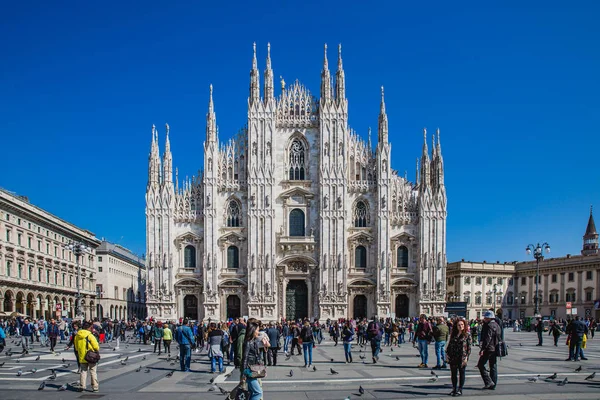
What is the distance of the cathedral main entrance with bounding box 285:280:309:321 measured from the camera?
60.2m

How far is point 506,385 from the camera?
15.8 meters

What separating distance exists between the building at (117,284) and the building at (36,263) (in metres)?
4.31

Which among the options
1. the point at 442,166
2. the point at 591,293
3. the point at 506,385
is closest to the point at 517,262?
the point at 591,293

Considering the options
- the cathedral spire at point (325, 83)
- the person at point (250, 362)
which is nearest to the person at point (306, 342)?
the person at point (250, 362)

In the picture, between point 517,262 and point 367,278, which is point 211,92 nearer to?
point 367,278

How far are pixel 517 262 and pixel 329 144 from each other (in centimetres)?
4442

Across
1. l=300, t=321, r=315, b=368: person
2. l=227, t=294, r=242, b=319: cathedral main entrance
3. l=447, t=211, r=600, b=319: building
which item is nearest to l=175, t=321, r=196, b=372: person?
l=300, t=321, r=315, b=368: person

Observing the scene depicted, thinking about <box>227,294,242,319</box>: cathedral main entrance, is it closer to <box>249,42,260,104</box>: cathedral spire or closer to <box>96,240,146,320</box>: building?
<box>249,42,260,104</box>: cathedral spire

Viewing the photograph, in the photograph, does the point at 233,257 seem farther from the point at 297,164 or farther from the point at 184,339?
the point at 184,339

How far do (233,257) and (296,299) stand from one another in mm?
6919

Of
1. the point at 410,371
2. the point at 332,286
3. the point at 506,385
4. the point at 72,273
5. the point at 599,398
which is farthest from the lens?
the point at 72,273

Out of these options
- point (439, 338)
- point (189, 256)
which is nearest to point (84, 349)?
point (439, 338)

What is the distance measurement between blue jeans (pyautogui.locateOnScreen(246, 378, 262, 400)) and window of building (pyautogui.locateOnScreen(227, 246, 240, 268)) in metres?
49.2

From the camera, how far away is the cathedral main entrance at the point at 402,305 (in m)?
60.5
